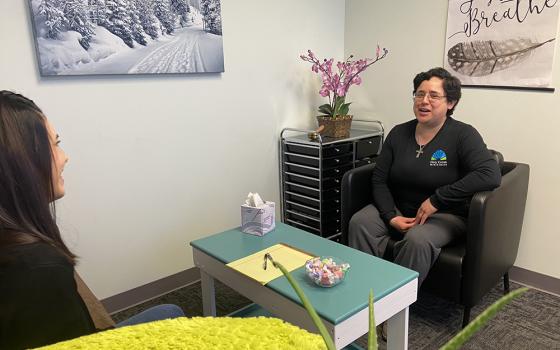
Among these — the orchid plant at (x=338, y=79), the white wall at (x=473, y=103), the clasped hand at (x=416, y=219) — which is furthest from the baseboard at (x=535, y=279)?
the orchid plant at (x=338, y=79)

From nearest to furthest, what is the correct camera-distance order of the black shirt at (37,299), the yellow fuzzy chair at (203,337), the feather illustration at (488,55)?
the yellow fuzzy chair at (203,337), the black shirt at (37,299), the feather illustration at (488,55)

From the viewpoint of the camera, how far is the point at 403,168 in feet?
7.13

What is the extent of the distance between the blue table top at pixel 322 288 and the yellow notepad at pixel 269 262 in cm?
3

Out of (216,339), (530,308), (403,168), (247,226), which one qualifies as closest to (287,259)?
(247,226)

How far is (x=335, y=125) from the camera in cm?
279

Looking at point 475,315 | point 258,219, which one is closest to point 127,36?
point 258,219

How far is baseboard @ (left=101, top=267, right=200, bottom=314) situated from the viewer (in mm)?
2260

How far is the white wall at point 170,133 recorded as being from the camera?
6.57 ft

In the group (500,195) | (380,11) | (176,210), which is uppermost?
(380,11)

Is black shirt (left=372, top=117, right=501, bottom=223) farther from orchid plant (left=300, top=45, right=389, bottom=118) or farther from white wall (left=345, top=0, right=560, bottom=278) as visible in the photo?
orchid plant (left=300, top=45, right=389, bottom=118)

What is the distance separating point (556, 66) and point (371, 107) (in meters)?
1.15

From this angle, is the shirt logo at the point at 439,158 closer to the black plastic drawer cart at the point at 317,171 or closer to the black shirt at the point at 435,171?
the black shirt at the point at 435,171

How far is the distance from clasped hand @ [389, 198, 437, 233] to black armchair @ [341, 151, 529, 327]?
95 mm

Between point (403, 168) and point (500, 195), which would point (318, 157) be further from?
point (500, 195)
